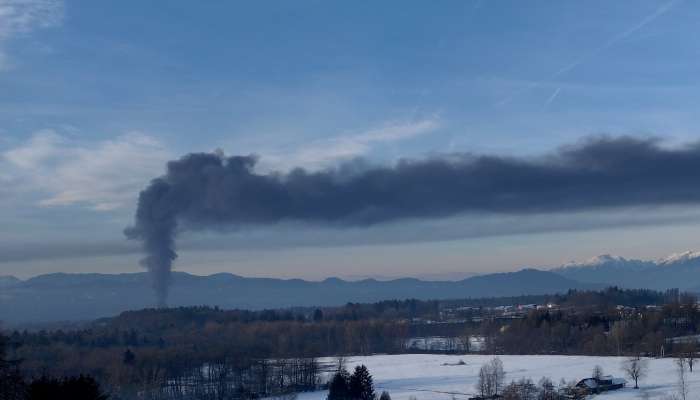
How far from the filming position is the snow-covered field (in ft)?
171

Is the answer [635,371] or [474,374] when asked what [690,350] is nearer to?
[635,371]

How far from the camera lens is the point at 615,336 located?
8375 cm

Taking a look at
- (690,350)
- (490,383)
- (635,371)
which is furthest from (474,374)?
(690,350)

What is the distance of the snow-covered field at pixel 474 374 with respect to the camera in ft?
171

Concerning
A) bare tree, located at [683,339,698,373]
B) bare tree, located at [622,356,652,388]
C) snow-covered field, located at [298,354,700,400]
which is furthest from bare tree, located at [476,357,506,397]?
bare tree, located at [683,339,698,373]

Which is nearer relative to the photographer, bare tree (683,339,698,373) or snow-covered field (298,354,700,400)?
snow-covered field (298,354,700,400)

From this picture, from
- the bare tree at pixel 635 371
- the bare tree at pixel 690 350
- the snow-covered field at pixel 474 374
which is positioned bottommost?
the snow-covered field at pixel 474 374

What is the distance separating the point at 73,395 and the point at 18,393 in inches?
153

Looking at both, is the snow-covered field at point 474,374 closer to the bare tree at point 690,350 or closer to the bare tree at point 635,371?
the bare tree at point 635,371

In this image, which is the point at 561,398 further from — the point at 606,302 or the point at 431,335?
the point at 606,302

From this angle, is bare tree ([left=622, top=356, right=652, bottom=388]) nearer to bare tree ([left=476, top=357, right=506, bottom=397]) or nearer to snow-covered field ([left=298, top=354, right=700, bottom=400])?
snow-covered field ([left=298, top=354, right=700, bottom=400])

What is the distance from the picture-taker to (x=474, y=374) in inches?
2606

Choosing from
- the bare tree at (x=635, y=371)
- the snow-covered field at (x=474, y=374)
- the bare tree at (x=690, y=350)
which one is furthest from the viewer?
the bare tree at (x=690, y=350)

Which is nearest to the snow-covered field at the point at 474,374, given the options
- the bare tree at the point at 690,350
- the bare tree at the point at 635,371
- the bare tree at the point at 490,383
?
the bare tree at the point at 635,371
